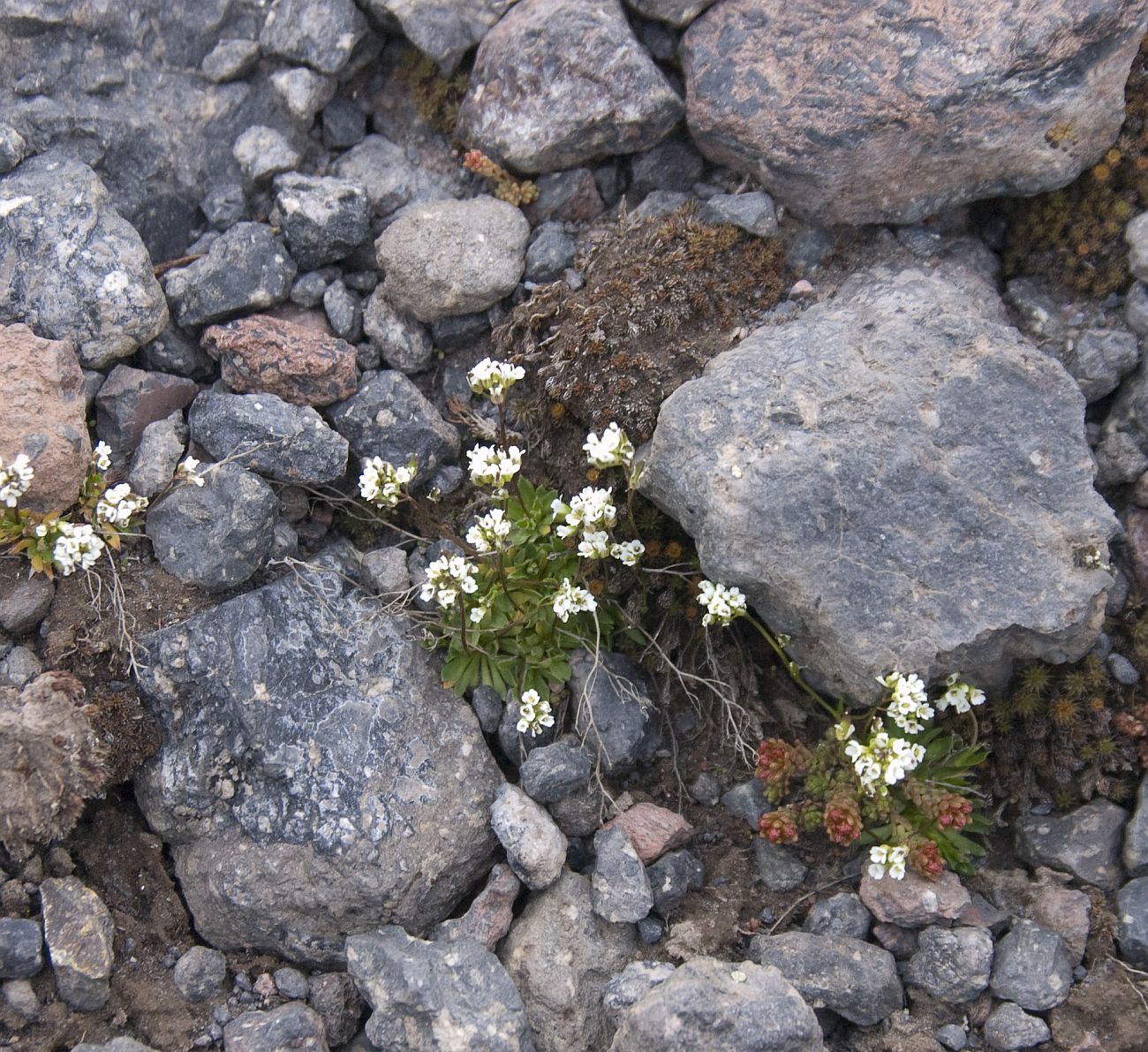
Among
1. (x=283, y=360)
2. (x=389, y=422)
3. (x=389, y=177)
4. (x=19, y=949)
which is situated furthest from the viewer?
(x=389, y=177)

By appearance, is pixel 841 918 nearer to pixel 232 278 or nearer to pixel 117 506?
pixel 117 506

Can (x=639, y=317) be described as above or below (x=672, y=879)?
above

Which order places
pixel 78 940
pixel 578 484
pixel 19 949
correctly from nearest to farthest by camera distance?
1. pixel 19 949
2. pixel 78 940
3. pixel 578 484

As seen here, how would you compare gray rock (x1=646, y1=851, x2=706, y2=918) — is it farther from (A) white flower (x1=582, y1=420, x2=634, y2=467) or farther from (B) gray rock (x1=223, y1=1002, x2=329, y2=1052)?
(A) white flower (x1=582, y1=420, x2=634, y2=467)

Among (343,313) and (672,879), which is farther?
(343,313)

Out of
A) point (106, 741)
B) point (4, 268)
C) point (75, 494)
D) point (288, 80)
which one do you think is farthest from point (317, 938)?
point (288, 80)

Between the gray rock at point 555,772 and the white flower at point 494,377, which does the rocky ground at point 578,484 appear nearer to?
the gray rock at point 555,772

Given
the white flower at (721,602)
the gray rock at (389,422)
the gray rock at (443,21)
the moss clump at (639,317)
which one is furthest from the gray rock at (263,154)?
the white flower at (721,602)

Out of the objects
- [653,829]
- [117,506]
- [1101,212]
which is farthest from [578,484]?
[1101,212]
